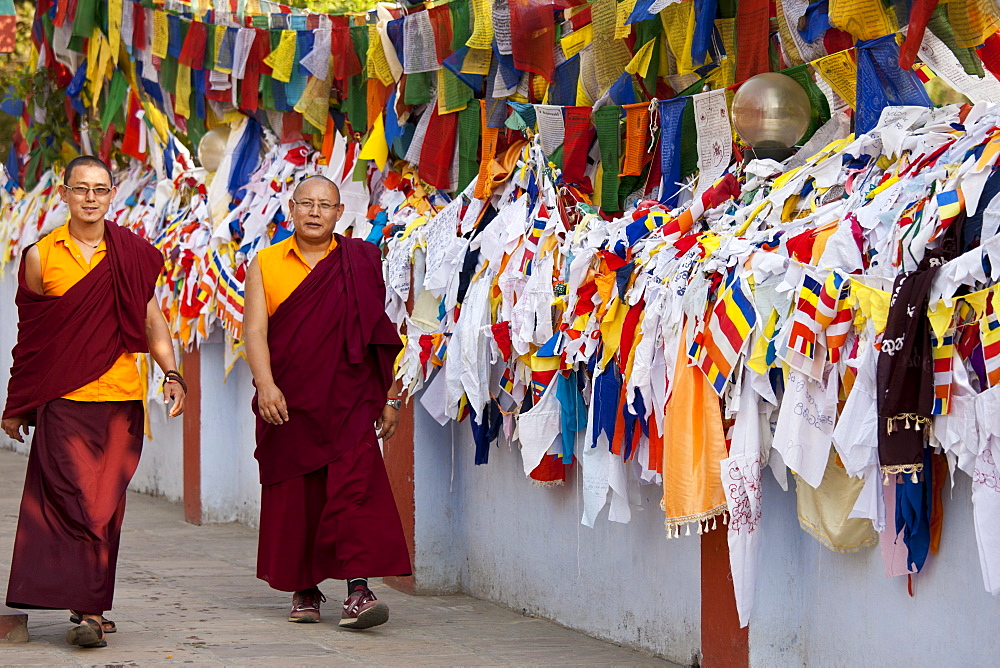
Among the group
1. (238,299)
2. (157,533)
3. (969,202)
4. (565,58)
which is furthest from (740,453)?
(157,533)

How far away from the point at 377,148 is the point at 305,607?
191 centimetres

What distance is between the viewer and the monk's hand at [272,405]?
4637mm

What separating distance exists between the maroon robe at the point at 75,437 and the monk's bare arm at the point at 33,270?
0.03 m

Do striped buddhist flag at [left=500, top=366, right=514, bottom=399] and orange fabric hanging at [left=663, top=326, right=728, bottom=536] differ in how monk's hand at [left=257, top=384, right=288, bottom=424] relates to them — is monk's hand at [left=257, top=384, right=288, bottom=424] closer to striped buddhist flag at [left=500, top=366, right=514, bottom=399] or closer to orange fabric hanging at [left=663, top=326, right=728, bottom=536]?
striped buddhist flag at [left=500, top=366, right=514, bottom=399]

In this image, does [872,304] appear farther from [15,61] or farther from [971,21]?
[15,61]

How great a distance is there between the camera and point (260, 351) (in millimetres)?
4703

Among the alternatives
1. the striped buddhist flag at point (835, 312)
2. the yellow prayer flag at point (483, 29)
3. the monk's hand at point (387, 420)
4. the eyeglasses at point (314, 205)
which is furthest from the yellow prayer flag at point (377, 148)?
the striped buddhist flag at point (835, 312)

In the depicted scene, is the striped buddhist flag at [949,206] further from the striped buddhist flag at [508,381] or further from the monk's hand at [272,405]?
the monk's hand at [272,405]

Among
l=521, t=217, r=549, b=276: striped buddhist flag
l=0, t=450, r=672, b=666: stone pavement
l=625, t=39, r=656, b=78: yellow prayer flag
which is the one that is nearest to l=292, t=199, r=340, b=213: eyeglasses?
l=521, t=217, r=549, b=276: striped buddhist flag

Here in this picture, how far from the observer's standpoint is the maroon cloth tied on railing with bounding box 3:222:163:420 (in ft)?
14.1

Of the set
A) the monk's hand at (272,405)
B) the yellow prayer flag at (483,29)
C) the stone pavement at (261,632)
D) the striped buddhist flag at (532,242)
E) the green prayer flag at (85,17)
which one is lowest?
the stone pavement at (261,632)

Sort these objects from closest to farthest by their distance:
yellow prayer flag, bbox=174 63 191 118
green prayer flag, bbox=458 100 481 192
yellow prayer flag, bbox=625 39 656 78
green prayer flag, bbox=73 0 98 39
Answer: yellow prayer flag, bbox=625 39 656 78 → green prayer flag, bbox=458 100 481 192 → yellow prayer flag, bbox=174 63 191 118 → green prayer flag, bbox=73 0 98 39

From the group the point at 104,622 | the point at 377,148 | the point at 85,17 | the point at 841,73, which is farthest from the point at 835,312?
the point at 85,17

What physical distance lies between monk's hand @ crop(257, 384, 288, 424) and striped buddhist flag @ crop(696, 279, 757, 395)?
1.62 m
